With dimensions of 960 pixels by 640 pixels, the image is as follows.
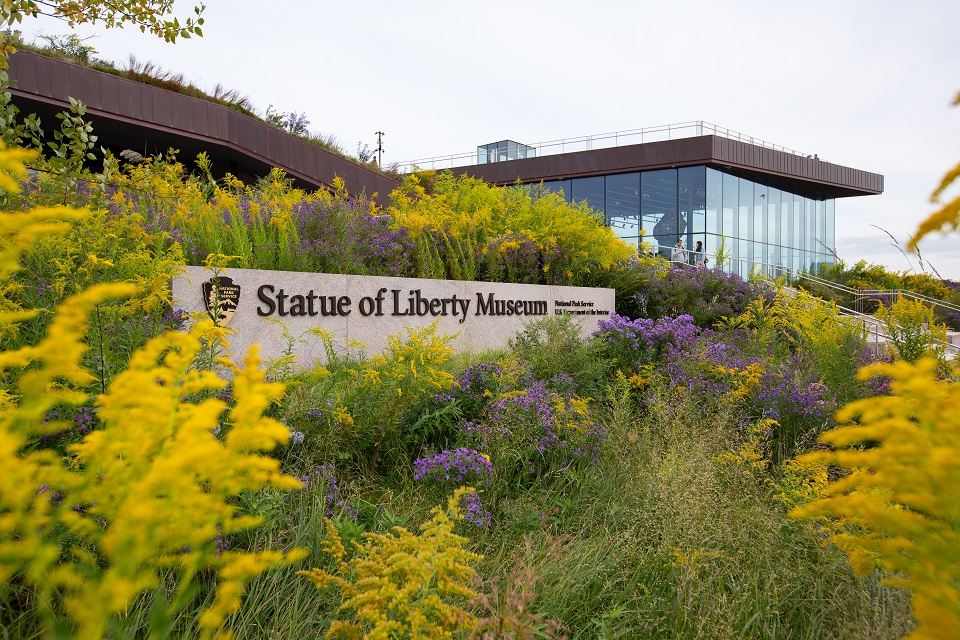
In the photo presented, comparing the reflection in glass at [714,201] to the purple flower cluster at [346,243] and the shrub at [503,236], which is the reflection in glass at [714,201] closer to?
the shrub at [503,236]

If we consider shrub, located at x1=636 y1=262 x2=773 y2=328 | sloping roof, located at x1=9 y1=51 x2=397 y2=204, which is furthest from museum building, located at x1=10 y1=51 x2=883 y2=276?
shrub, located at x1=636 y1=262 x2=773 y2=328

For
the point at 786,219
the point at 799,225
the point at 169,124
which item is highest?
the point at 169,124

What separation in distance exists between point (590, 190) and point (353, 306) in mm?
21563

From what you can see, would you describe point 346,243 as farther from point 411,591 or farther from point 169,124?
point 169,124

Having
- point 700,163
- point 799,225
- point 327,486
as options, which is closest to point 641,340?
point 327,486

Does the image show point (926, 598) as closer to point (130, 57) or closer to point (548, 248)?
point (548, 248)

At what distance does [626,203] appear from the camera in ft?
83.3

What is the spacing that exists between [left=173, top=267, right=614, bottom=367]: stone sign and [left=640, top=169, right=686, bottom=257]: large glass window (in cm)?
1750

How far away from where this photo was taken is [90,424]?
2.84m

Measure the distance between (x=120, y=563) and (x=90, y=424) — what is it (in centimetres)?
251

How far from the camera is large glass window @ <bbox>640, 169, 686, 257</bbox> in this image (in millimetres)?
24531

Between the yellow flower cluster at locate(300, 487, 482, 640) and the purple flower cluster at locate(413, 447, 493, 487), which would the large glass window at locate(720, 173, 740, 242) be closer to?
the purple flower cluster at locate(413, 447, 493, 487)

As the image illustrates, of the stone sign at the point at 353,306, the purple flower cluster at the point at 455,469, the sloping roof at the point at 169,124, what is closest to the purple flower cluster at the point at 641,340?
the stone sign at the point at 353,306

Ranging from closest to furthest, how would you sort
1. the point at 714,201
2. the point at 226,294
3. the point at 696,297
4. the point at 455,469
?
the point at 455,469
the point at 226,294
the point at 696,297
the point at 714,201
